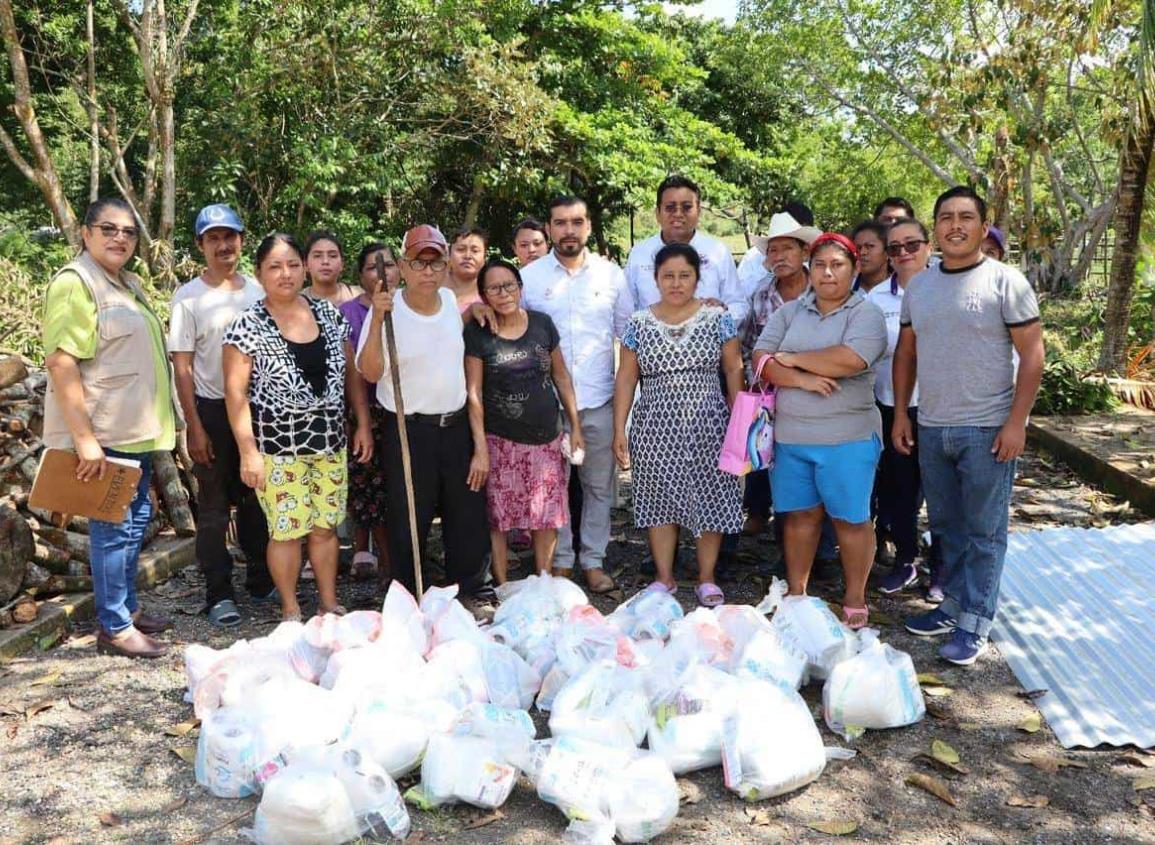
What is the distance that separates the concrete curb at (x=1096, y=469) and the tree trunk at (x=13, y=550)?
253 inches

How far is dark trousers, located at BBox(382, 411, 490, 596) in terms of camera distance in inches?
172

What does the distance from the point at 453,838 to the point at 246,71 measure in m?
10.6

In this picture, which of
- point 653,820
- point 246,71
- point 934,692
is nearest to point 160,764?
point 653,820

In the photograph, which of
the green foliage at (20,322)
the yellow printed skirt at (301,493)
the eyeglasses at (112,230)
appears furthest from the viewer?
the green foliage at (20,322)

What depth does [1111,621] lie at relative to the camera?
4273mm

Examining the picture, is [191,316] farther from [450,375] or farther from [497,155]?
[497,155]

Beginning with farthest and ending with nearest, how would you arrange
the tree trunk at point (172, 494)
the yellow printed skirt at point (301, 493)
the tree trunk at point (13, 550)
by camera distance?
the tree trunk at point (172, 494), the tree trunk at point (13, 550), the yellow printed skirt at point (301, 493)

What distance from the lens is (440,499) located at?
4539 mm

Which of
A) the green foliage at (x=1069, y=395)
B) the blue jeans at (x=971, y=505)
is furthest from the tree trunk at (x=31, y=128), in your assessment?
the green foliage at (x=1069, y=395)

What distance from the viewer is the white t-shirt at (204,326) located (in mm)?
4305

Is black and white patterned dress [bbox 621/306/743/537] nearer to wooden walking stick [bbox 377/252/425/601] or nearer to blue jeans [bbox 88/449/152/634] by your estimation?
wooden walking stick [bbox 377/252/425/601]

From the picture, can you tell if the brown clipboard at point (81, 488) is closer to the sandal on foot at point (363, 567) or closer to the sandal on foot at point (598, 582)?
the sandal on foot at point (363, 567)

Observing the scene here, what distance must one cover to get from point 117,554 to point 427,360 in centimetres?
154

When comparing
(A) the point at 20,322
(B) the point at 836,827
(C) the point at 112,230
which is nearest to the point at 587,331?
(C) the point at 112,230
